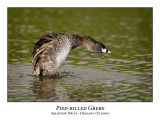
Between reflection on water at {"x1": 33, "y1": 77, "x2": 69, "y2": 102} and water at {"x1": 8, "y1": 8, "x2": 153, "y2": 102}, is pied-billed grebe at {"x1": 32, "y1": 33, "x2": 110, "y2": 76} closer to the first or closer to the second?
water at {"x1": 8, "y1": 8, "x2": 153, "y2": 102}

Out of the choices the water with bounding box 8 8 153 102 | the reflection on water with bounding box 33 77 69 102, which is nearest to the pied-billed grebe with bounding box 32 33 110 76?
the water with bounding box 8 8 153 102

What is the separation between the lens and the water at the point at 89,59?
1365 cm

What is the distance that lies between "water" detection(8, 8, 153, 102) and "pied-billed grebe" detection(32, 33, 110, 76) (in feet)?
1.19

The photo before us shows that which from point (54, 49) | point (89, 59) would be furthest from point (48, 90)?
point (89, 59)

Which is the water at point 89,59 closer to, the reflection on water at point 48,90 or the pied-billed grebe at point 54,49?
the reflection on water at point 48,90

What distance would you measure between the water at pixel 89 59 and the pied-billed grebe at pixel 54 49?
1.19 ft

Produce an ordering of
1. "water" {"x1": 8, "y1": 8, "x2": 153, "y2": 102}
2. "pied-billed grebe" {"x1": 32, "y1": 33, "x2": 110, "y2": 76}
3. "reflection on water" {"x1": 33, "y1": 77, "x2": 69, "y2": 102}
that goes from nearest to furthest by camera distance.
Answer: "reflection on water" {"x1": 33, "y1": 77, "x2": 69, "y2": 102}
"water" {"x1": 8, "y1": 8, "x2": 153, "y2": 102}
"pied-billed grebe" {"x1": 32, "y1": 33, "x2": 110, "y2": 76}

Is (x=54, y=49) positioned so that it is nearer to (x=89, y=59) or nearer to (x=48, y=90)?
(x=48, y=90)

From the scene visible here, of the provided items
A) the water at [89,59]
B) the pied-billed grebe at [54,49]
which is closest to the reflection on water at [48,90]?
the water at [89,59]

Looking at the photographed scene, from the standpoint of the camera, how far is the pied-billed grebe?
15328 mm

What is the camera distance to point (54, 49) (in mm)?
15320

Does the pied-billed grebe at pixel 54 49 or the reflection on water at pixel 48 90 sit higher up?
the pied-billed grebe at pixel 54 49

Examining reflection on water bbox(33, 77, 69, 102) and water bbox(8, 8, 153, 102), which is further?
water bbox(8, 8, 153, 102)

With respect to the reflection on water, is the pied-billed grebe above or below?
above
